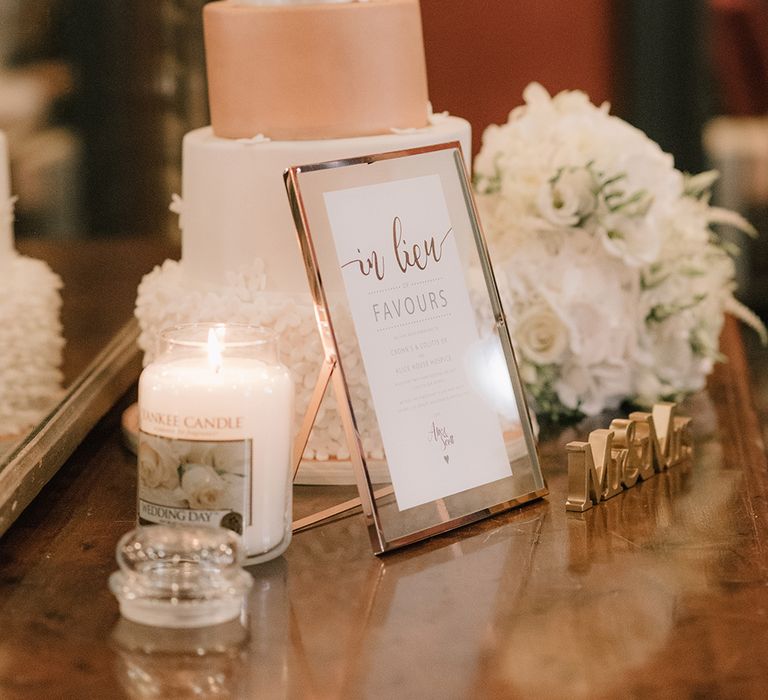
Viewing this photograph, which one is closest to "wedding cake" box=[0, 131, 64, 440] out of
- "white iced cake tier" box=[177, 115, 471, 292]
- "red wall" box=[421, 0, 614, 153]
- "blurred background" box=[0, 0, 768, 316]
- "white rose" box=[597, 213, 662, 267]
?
"blurred background" box=[0, 0, 768, 316]

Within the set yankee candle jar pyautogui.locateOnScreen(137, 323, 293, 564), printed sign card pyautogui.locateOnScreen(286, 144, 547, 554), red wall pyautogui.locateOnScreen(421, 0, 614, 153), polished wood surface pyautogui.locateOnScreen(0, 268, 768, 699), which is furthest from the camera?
red wall pyautogui.locateOnScreen(421, 0, 614, 153)

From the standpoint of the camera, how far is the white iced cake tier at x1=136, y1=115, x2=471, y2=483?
3.69 feet

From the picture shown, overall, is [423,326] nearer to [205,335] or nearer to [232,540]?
[205,335]

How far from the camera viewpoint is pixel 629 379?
55.2 inches

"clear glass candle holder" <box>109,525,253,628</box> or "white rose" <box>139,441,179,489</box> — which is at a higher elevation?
"white rose" <box>139,441,179,489</box>

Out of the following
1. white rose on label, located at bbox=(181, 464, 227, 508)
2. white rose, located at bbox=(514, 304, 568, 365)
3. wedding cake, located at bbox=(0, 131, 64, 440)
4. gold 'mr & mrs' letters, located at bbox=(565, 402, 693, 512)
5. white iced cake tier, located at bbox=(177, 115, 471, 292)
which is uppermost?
white iced cake tier, located at bbox=(177, 115, 471, 292)

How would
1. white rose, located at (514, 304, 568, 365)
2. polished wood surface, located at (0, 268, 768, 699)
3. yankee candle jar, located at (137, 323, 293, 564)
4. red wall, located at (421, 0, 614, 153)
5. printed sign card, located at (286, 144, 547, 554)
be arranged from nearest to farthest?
1. polished wood surface, located at (0, 268, 768, 699)
2. yankee candle jar, located at (137, 323, 293, 564)
3. printed sign card, located at (286, 144, 547, 554)
4. white rose, located at (514, 304, 568, 365)
5. red wall, located at (421, 0, 614, 153)

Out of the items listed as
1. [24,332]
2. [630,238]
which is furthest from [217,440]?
[630,238]

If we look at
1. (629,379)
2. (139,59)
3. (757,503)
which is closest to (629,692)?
(757,503)

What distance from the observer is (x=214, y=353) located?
93 cm

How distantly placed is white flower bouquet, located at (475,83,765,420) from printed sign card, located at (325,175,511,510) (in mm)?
232

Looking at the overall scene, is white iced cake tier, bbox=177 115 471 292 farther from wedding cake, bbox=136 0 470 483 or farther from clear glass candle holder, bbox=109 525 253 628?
clear glass candle holder, bbox=109 525 253 628

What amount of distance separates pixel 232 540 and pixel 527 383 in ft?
2.01

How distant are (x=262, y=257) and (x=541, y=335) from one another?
38 cm
